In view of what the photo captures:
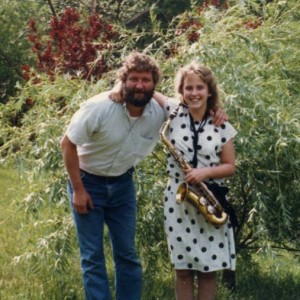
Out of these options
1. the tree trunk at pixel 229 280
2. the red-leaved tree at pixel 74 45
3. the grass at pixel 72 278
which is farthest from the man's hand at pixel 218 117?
the red-leaved tree at pixel 74 45

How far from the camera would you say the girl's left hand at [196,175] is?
4.38 metres

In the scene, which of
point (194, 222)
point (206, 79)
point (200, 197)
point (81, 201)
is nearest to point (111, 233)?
point (81, 201)

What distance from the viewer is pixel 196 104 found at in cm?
448

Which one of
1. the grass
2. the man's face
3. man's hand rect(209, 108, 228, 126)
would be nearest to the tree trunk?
the grass

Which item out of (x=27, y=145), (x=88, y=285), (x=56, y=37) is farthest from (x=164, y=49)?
(x=56, y=37)

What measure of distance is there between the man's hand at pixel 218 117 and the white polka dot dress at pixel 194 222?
0.10ft

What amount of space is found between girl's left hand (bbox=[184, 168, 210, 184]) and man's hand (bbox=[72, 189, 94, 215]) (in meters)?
0.59

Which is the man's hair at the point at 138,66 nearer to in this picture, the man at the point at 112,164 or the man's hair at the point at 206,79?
the man at the point at 112,164

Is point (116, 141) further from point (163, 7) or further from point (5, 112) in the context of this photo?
point (163, 7)

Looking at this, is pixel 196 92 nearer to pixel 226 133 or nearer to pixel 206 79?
pixel 206 79

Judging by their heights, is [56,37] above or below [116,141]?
above

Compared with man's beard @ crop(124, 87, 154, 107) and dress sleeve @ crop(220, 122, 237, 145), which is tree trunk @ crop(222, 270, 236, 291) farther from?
man's beard @ crop(124, 87, 154, 107)

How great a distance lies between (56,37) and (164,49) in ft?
13.4

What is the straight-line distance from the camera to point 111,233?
473cm
